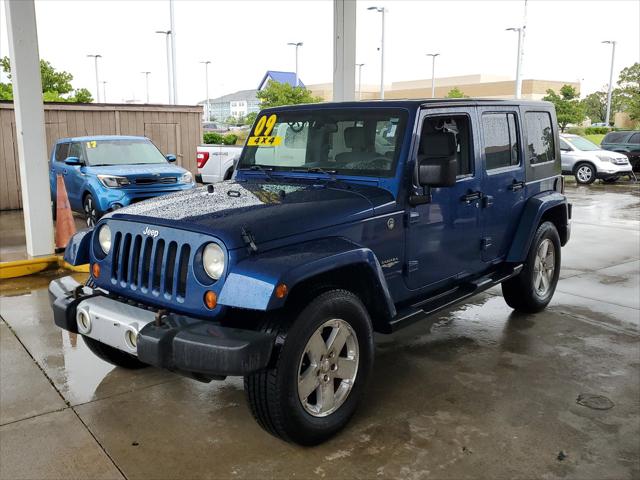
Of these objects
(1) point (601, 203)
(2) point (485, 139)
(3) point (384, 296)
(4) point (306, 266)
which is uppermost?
(2) point (485, 139)

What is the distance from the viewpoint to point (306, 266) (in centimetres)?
290

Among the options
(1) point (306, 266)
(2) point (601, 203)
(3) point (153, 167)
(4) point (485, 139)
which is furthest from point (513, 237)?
(2) point (601, 203)

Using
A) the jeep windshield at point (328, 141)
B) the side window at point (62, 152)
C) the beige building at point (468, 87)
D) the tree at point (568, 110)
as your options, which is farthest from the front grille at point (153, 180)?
the beige building at point (468, 87)

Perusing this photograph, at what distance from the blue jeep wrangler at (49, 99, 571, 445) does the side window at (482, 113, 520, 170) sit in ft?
0.06

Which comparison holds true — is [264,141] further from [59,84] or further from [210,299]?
[59,84]

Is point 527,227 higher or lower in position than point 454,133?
lower

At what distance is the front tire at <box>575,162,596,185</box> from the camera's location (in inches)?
698

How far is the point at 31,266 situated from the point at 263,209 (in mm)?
4911

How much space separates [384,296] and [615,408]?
1.64 metres

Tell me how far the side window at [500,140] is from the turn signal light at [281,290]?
2.44 m

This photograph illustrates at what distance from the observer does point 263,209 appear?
129 inches

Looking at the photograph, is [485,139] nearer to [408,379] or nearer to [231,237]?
[408,379]

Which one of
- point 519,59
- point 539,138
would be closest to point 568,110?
point 519,59

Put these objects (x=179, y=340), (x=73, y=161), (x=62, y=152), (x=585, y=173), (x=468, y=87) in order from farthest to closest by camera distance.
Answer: (x=468, y=87)
(x=585, y=173)
(x=62, y=152)
(x=73, y=161)
(x=179, y=340)
